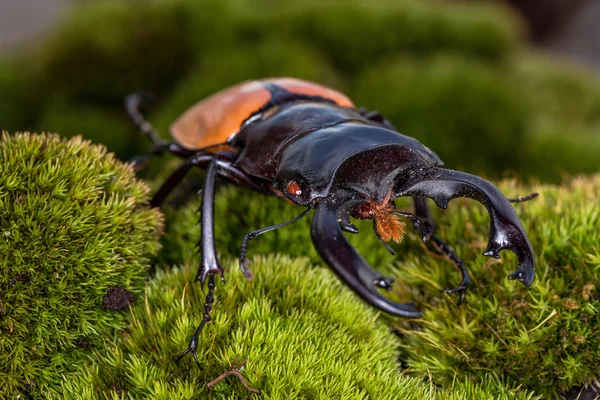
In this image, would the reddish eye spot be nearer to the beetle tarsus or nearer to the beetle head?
the beetle head

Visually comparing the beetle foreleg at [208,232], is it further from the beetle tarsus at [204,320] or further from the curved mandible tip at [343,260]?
the curved mandible tip at [343,260]

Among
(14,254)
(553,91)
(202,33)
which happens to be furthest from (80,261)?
(553,91)

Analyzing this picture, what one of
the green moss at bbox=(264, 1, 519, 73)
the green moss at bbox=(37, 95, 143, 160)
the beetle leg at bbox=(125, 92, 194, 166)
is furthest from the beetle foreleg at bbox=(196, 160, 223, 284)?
the green moss at bbox=(264, 1, 519, 73)

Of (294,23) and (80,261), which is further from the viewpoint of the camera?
(294,23)

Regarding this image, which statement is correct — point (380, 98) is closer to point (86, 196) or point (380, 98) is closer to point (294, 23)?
point (294, 23)

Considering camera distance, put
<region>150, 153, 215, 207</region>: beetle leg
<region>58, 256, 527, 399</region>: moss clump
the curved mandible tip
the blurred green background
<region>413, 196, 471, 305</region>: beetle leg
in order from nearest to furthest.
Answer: <region>58, 256, 527, 399</region>: moss clump, the curved mandible tip, <region>413, 196, 471, 305</region>: beetle leg, <region>150, 153, 215, 207</region>: beetle leg, the blurred green background

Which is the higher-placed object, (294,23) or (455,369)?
(294,23)

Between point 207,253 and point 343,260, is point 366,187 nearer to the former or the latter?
point 343,260
